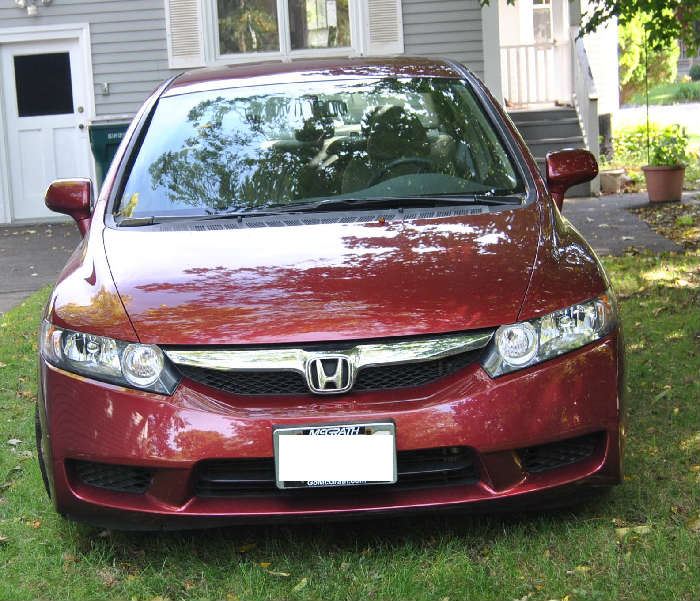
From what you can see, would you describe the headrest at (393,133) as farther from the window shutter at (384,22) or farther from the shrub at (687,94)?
the shrub at (687,94)

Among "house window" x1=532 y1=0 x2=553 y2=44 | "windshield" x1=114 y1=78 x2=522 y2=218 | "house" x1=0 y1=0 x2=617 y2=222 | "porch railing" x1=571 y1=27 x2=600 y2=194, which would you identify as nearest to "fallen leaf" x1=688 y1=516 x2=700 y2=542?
"windshield" x1=114 y1=78 x2=522 y2=218

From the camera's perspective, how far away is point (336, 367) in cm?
314

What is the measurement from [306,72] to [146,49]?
9119mm

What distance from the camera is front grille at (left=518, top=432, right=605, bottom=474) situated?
3.29 metres

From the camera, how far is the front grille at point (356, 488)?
321 centimetres

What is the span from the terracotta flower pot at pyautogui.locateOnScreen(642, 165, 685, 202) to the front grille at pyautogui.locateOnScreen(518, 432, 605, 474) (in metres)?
8.83

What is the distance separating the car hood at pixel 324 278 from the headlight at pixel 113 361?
0.21 ft

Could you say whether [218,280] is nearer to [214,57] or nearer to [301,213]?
[301,213]

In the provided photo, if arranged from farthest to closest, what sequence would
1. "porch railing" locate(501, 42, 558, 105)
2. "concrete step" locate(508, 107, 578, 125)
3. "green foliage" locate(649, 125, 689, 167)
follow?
"porch railing" locate(501, 42, 558, 105) < "concrete step" locate(508, 107, 578, 125) < "green foliage" locate(649, 125, 689, 167)

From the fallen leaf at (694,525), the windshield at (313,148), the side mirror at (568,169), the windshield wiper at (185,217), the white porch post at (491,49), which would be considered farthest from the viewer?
the white porch post at (491,49)

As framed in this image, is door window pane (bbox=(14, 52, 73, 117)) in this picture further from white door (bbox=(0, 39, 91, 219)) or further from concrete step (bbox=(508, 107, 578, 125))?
concrete step (bbox=(508, 107, 578, 125))

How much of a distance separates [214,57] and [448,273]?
10.5 m

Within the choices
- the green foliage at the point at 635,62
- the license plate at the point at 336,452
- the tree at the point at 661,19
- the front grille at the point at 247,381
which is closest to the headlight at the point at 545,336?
the license plate at the point at 336,452

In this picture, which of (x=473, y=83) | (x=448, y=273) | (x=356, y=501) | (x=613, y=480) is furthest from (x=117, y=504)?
(x=473, y=83)
